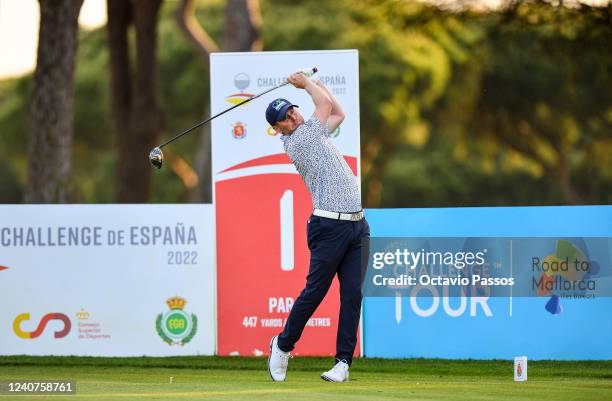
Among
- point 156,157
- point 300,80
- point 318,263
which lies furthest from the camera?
point 156,157

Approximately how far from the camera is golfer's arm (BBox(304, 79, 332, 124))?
8.20m

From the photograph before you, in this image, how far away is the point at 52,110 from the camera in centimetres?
1711

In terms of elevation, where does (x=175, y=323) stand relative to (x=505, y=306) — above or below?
below

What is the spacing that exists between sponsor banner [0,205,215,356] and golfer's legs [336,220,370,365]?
253 cm

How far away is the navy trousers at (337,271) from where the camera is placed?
323 inches

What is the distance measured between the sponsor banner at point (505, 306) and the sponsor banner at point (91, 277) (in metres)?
1.49

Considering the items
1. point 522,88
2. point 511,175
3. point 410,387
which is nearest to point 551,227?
point 410,387

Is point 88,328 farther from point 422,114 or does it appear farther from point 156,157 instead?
point 422,114

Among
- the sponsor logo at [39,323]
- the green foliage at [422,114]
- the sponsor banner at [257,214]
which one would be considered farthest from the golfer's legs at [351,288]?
the green foliage at [422,114]

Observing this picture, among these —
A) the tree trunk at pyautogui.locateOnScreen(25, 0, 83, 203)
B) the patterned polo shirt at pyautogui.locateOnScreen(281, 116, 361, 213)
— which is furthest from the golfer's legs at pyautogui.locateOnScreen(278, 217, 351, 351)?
the tree trunk at pyautogui.locateOnScreen(25, 0, 83, 203)

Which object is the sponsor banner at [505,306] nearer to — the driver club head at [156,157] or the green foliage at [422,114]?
the driver club head at [156,157]

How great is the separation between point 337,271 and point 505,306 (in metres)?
2.41

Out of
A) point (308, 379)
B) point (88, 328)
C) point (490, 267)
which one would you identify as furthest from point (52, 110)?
A: point (308, 379)

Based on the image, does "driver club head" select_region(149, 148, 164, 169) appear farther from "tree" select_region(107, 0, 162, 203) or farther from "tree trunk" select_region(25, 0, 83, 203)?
"tree" select_region(107, 0, 162, 203)
